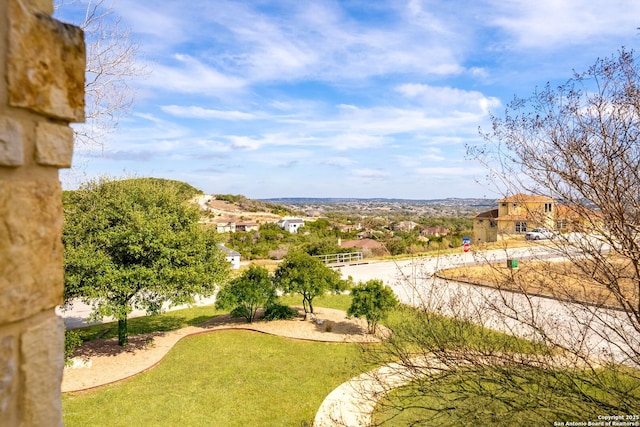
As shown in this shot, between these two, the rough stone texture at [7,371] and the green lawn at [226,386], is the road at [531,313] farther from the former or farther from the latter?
the rough stone texture at [7,371]

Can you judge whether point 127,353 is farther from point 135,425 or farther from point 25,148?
point 25,148

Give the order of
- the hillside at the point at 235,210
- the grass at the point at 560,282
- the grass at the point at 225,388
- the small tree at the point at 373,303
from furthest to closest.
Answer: the hillside at the point at 235,210, the small tree at the point at 373,303, the grass at the point at 225,388, the grass at the point at 560,282

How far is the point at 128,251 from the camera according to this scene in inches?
363

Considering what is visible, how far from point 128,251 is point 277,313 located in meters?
5.30

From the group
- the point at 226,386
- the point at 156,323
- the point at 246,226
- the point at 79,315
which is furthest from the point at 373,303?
the point at 246,226

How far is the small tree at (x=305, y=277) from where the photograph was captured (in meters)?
12.0

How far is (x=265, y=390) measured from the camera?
7.78 m

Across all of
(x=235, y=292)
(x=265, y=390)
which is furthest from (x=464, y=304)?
(x=235, y=292)

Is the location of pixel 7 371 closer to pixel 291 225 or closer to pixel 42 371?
pixel 42 371

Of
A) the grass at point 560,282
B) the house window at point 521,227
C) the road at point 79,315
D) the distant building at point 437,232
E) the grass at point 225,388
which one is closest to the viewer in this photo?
the grass at point 560,282

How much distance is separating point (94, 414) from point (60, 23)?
772cm

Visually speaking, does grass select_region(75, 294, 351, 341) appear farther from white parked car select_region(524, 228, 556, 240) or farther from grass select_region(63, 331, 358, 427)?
white parked car select_region(524, 228, 556, 240)

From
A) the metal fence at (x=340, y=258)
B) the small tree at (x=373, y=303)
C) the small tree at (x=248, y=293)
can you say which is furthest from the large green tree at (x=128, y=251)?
the metal fence at (x=340, y=258)

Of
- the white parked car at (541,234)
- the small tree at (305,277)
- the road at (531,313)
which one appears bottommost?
the small tree at (305,277)
